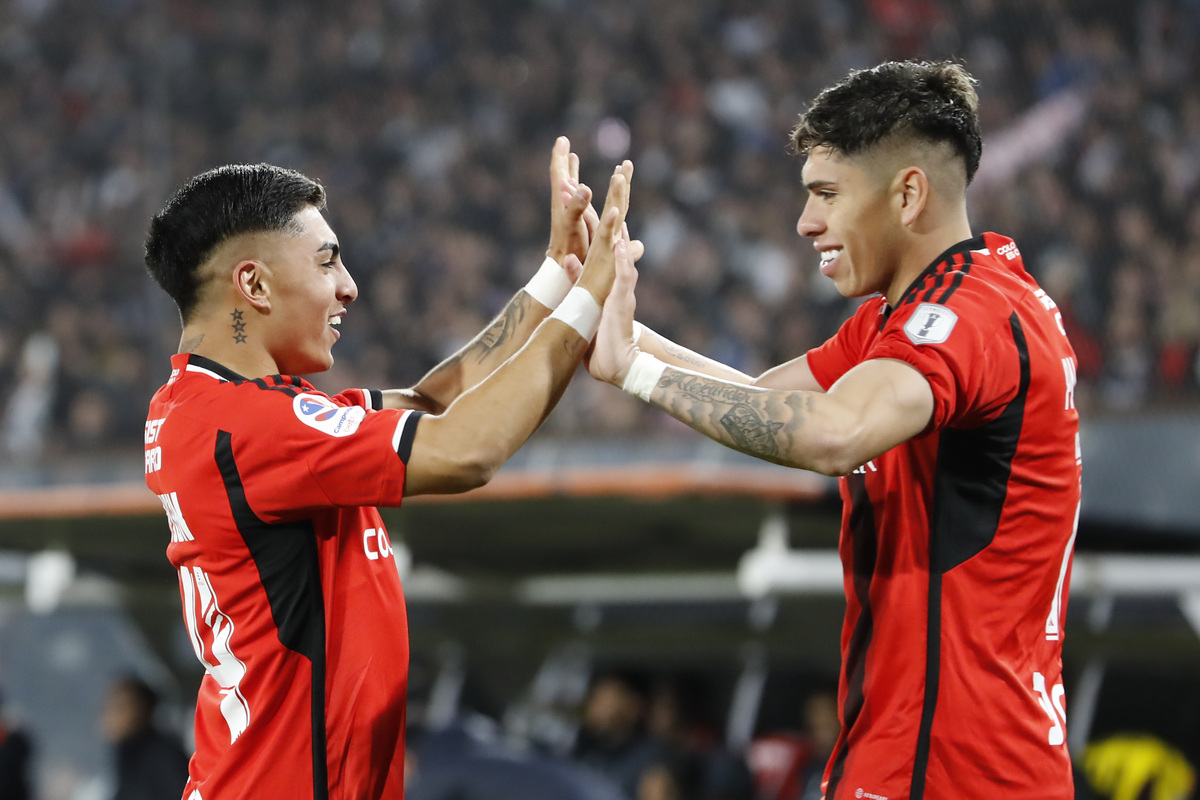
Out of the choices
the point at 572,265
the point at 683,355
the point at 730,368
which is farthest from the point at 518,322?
the point at 730,368

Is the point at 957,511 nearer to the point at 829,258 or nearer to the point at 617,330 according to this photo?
the point at 829,258

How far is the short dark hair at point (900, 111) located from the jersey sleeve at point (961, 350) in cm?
35

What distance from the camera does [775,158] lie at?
32.6 ft

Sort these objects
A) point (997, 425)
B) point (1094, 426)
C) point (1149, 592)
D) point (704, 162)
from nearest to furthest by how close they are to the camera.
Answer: point (997, 425) → point (1149, 592) → point (1094, 426) → point (704, 162)

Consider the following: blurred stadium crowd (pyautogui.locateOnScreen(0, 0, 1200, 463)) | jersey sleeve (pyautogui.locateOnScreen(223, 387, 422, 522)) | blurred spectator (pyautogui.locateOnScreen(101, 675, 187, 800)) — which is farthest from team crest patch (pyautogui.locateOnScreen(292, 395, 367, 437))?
blurred stadium crowd (pyautogui.locateOnScreen(0, 0, 1200, 463))

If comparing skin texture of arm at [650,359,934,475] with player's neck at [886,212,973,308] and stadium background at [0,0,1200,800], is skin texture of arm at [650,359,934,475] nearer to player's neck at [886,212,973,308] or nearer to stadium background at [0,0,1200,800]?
player's neck at [886,212,973,308]

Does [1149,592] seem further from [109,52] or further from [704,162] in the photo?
[109,52]

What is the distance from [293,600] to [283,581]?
41 millimetres

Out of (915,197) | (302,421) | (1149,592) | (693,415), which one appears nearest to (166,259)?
(302,421)

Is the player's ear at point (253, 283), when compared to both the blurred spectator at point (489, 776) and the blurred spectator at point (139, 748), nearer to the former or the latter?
the blurred spectator at point (489, 776)

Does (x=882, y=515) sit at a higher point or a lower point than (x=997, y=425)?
lower

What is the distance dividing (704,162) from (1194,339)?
4273 millimetres

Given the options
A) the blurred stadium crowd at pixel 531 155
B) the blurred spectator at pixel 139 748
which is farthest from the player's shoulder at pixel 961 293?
the blurred spectator at pixel 139 748

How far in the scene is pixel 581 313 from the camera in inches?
111
